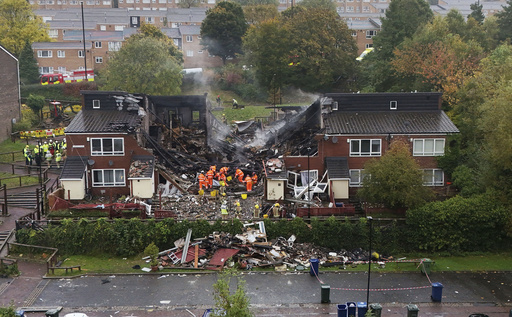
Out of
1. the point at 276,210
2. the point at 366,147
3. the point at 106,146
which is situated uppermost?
the point at 106,146

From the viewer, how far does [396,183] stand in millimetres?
39344

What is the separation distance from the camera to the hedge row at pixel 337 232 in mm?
38594

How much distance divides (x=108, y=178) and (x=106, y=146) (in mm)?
2215

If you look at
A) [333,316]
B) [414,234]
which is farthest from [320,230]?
[333,316]

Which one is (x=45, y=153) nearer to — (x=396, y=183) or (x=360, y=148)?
(x=360, y=148)

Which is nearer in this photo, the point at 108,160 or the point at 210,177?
the point at 108,160

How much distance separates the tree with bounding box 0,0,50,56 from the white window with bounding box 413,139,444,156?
57632mm

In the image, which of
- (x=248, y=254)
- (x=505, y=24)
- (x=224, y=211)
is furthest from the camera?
(x=505, y=24)

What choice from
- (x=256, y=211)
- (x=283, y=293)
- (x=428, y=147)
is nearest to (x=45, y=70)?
(x=256, y=211)

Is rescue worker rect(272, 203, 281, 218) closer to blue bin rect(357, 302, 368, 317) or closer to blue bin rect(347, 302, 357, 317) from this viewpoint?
blue bin rect(347, 302, 357, 317)

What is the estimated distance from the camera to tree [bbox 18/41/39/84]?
8438 cm

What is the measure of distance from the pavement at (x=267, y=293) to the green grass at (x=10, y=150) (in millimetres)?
20229

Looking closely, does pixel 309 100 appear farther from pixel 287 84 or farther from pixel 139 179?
pixel 139 179

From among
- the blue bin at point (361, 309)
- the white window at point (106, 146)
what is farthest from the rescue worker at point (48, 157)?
the blue bin at point (361, 309)
